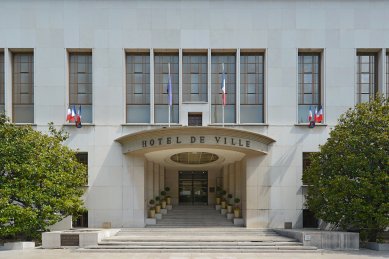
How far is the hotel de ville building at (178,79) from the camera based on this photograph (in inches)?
1116

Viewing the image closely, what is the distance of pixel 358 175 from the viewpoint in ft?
74.1

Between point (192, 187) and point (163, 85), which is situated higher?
point (163, 85)

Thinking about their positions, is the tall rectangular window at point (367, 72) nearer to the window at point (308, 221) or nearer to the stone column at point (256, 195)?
the stone column at point (256, 195)

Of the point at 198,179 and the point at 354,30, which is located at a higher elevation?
the point at 354,30

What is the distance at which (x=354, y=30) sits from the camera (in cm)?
2900

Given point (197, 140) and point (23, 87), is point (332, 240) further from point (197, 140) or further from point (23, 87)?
point (23, 87)

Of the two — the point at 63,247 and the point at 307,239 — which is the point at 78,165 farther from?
the point at 307,239

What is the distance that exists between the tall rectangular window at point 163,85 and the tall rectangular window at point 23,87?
980 centimetres

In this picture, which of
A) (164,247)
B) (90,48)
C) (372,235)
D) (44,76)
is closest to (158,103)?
(90,48)

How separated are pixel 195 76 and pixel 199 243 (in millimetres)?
13284

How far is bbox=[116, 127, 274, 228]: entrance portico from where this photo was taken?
2595 centimetres

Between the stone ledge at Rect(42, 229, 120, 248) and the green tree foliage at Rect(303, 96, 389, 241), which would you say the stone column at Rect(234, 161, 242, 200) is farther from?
the stone ledge at Rect(42, 229, 120, 248)

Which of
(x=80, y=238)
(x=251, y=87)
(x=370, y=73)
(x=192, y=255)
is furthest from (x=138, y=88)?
(x=370, y=73)

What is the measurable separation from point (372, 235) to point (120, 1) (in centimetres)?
2451
